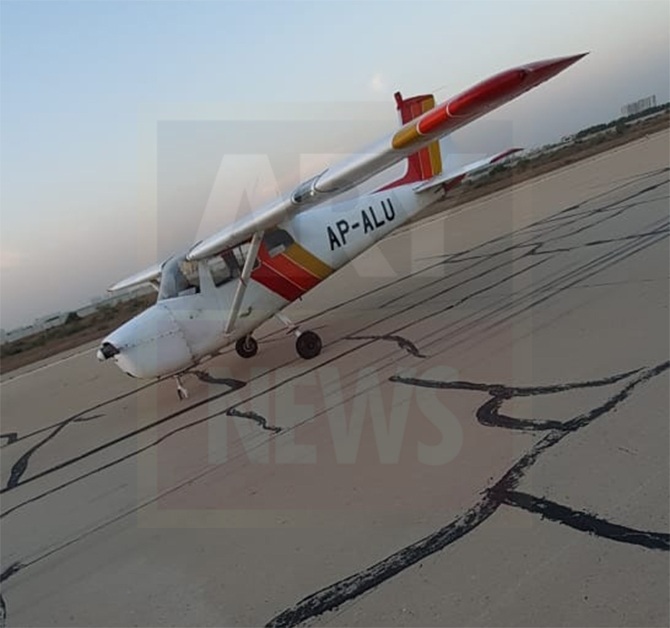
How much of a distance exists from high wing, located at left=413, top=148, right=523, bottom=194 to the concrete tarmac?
263 cm

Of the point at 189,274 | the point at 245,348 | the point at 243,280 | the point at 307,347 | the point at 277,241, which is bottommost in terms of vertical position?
the point at 245,348

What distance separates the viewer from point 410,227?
87.6 ft

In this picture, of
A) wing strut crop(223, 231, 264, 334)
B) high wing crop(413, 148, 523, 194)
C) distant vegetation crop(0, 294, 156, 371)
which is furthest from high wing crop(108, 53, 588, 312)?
distant vegetation crop(0, 294, 156, 371)

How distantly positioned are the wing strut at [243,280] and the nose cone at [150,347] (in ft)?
2.38

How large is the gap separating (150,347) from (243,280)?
159 cm

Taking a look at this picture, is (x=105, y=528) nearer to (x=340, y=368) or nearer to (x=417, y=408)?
(x=417, y=408)

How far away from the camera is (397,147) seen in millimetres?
6547

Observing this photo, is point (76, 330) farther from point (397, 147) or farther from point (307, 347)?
point (397, 147)

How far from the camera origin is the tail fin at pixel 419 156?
12.1m

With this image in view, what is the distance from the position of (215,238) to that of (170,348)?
1650 millimetres

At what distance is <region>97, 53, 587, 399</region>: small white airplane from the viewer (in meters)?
7.27

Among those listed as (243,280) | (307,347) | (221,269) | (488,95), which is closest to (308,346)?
(307,347)

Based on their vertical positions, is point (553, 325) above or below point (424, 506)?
above

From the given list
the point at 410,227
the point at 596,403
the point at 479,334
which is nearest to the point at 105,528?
the point at 596,403
